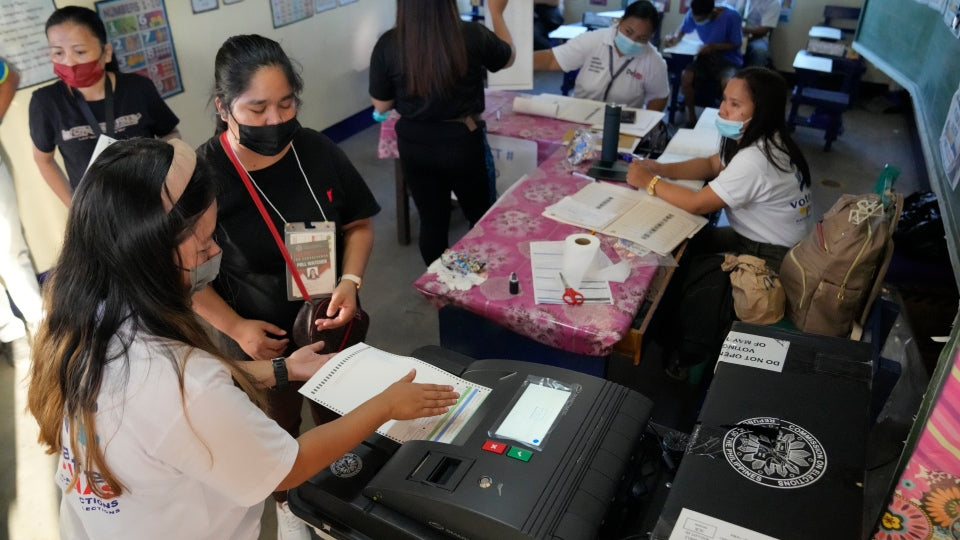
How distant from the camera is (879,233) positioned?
68.7 inches

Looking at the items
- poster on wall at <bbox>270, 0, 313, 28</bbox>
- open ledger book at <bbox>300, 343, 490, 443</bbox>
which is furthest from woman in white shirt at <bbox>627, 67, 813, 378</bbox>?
poster on wall at <bbox>270, 0, 313, 28</bbox>

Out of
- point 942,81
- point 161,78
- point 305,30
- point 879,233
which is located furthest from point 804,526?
point 305,30

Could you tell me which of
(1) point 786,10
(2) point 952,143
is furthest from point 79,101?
(1) point 786,10

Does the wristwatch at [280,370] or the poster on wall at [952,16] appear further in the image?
the poster on wall at [952,16]

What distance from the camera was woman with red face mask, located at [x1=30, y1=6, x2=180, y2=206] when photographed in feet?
7.39

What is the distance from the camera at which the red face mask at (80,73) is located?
226cm

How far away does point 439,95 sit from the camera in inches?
92.8

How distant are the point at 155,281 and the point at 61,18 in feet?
6.25

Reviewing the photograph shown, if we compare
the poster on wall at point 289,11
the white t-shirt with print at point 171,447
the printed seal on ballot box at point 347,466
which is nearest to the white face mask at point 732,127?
the printed seal on ballot box at point 347,466

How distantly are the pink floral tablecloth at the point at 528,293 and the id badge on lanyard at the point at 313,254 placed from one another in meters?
0.30

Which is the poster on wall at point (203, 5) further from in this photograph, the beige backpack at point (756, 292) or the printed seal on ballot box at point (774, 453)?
the printed seal on ballot box at point (774, 453)

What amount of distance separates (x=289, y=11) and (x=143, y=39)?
1142 mm

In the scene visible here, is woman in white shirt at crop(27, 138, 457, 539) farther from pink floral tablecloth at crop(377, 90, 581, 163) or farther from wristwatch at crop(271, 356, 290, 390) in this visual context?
pink floral tablecloth at crop(377, 90, 581, 163)

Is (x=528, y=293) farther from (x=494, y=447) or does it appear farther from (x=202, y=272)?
(x=202, y=272)
